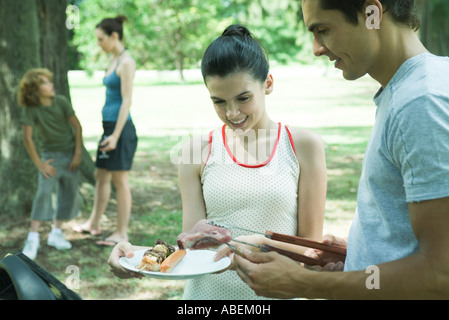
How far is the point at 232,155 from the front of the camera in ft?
6.95

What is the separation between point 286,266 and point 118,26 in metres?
4.53

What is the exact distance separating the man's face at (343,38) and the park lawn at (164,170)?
1.05 m

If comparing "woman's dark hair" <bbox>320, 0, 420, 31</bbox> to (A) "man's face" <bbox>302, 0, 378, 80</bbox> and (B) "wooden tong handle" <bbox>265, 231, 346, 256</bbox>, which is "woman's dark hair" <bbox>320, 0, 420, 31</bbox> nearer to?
(A) "man's face" <bbox>302, 0, 378, 80</bbox>

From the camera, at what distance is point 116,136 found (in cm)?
520

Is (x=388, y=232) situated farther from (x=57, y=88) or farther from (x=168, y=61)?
(x=168, y=61)

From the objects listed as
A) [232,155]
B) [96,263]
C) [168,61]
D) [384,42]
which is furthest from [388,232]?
[168,61]

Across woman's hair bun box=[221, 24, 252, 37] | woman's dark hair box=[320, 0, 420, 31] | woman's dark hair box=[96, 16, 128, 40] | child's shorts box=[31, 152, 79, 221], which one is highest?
woman's dark hair box=[96, 16, 128, 40]

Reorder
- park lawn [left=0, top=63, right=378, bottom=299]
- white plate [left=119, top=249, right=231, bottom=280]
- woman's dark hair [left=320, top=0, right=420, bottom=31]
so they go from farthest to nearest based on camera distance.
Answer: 1. park lawn [left=0, top=63, right=378, bottom=299]
2. white plate [left=119, top=249, right=231, bottom=280]
3. woman's dark hair [left=320, top=0, right=420, bottom=31]

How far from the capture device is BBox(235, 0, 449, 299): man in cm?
123

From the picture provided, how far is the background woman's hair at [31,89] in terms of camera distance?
507cm

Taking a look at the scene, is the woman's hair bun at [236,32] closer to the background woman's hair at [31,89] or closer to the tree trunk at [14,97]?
the background woman's hair at [31,89]

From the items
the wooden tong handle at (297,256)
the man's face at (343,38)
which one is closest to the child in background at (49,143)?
the wooden tong handle at (297,256)

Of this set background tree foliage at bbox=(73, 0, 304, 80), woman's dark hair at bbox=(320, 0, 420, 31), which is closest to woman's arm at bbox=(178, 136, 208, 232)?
woman's dark hair at bbox=(320, 0, 420, 31)

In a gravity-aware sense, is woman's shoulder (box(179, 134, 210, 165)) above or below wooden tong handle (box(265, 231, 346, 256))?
above
